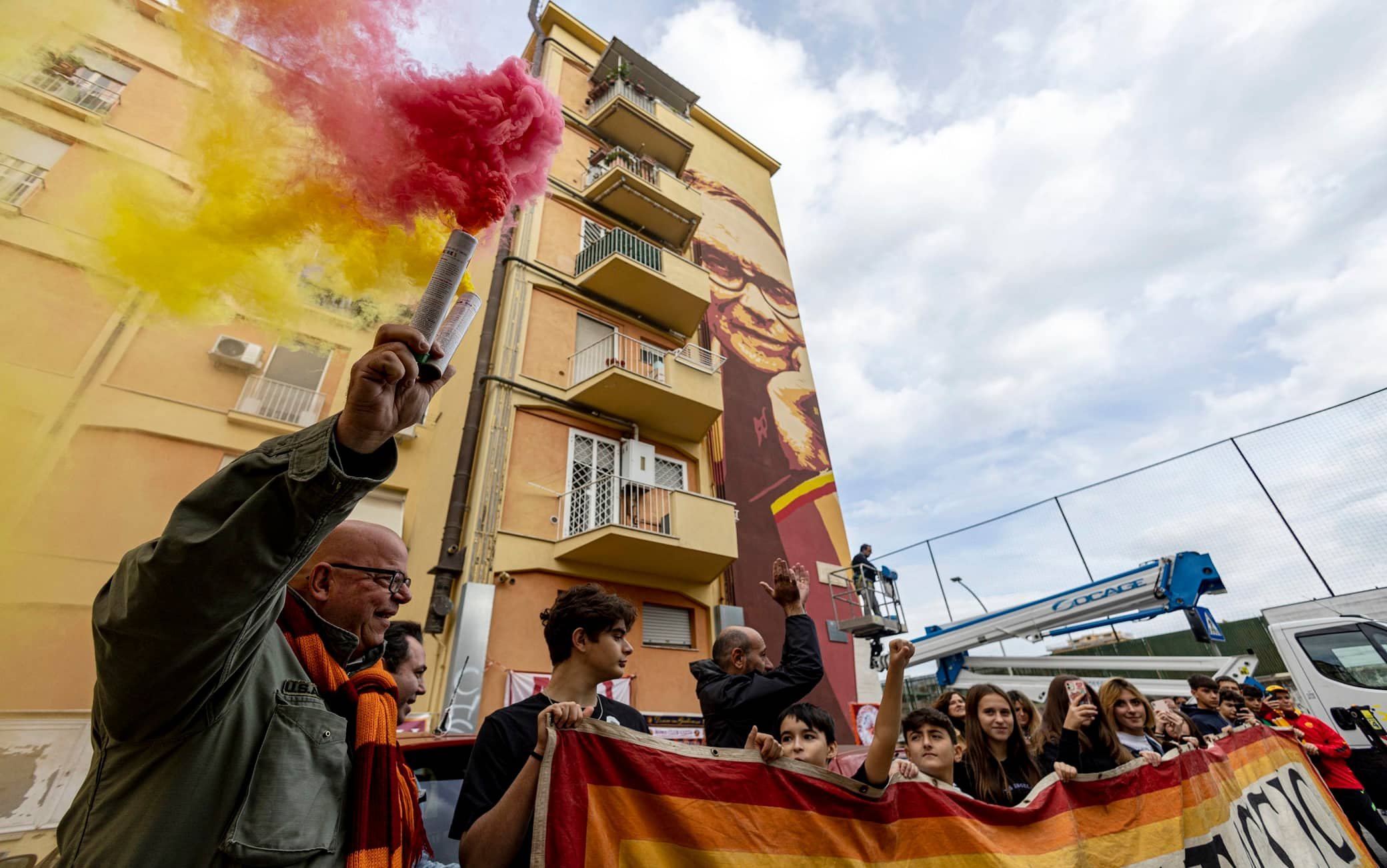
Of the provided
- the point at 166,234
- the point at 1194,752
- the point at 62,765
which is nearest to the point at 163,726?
the point at 166,234

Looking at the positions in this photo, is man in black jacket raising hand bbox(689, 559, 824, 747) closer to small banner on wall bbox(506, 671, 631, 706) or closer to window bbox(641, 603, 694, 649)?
small banner on wall bbox(506, 671, 631, 706)

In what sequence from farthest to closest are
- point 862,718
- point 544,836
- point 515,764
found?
point 862,718
point 515,764
point 544,836

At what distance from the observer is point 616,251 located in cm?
1195

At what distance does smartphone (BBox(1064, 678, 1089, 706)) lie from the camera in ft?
12.6

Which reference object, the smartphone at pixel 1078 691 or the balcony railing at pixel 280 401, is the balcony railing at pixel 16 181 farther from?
the smartphone at pixel 1078 691

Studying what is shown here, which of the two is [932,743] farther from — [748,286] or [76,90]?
[748,286]

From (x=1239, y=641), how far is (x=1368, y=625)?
28.0 ft

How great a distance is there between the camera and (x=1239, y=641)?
591 inches

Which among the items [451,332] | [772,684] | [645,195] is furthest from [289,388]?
[451,332]

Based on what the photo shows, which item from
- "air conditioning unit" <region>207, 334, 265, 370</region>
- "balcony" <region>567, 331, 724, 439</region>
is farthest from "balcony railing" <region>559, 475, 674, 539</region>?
"air conditioning unit" <region>207, 334, 265, 370</region>

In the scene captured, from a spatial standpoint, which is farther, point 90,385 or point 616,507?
point 616,507

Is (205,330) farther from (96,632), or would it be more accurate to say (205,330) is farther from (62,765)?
(96,632)

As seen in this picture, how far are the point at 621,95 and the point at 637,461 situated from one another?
28.9 feet

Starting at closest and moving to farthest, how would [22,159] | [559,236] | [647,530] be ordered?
[22,159] < [647,530] < [559,236]
